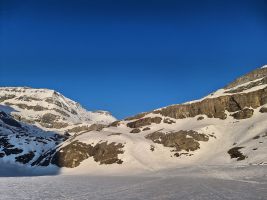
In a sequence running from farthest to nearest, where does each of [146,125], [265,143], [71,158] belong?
[146,125]
[71,158]
[265,143]

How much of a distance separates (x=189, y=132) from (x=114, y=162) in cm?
2560

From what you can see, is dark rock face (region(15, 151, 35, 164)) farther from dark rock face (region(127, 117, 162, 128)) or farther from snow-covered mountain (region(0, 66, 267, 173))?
dark rock face (region(127, 117, 162, 128))

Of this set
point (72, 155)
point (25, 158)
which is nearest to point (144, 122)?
point (72, 155)

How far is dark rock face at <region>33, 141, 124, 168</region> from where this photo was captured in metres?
97.8

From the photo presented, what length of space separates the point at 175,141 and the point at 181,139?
180 cm

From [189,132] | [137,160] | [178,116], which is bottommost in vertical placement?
[137,160]

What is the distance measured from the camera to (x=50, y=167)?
101 m

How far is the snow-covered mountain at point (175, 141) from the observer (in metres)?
91.4

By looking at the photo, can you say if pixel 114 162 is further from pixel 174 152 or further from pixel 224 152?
pixel 224 152

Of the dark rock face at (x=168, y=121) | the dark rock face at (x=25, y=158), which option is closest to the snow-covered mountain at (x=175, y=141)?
the dark rock face at (x=25, y=158)

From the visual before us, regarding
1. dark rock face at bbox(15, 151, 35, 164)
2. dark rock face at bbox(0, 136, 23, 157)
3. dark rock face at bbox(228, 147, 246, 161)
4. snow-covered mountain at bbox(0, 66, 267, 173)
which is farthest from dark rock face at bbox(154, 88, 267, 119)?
dark rock face at bbox(0, 136, 23, 157)


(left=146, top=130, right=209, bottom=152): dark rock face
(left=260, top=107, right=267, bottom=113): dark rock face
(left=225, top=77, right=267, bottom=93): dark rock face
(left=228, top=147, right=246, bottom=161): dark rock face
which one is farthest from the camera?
(left=225, top=77, right=267, bottom=93): dark rock face

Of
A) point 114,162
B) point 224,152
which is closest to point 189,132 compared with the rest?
point 224,152

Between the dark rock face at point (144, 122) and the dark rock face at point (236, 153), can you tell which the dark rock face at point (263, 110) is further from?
the dark rock face at point (144, 122)
